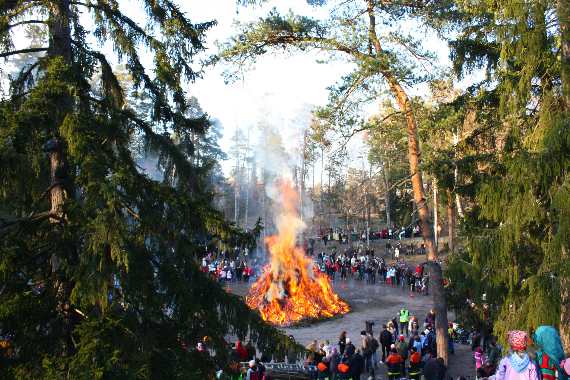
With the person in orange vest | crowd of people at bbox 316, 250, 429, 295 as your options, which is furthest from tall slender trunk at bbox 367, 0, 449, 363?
crowd of people at bbox 316, 250, 429, 295

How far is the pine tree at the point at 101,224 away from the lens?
17.4 ft

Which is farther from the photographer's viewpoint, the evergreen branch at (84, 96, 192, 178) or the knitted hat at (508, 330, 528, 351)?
the evergreen branch at (84, 96, 192, 178)

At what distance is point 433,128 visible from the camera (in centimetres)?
1277

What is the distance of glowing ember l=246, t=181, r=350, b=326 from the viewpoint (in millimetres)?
23188

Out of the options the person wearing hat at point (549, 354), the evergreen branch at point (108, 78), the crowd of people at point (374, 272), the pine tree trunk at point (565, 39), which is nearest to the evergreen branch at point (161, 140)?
the evergreen branch at point (108, 78)

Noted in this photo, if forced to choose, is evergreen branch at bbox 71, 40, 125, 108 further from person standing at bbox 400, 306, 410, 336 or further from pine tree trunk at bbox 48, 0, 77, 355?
person standing at bbox 400, 306, 410, 336

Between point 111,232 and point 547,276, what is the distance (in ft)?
22.9

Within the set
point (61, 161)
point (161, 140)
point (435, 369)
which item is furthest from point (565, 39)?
point (61, 161)

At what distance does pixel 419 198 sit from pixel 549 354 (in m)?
8.98

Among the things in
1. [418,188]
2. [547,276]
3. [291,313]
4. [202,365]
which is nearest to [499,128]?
[418,188]

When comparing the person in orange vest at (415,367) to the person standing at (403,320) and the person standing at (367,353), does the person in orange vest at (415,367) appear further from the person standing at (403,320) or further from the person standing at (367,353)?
the person standing at (403,320)

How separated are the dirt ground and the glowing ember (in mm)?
744

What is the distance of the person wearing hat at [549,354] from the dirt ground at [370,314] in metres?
10.4

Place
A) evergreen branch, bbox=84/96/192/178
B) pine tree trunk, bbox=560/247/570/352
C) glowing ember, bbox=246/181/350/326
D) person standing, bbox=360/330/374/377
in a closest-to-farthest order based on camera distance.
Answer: evergreen branch, bbox=84/96/192/178 → pine tree trunk, bbox=560/247/570/352 → person standing, bbox=360/330/374/377 → glowing ember, bbox=246/181/350/326
